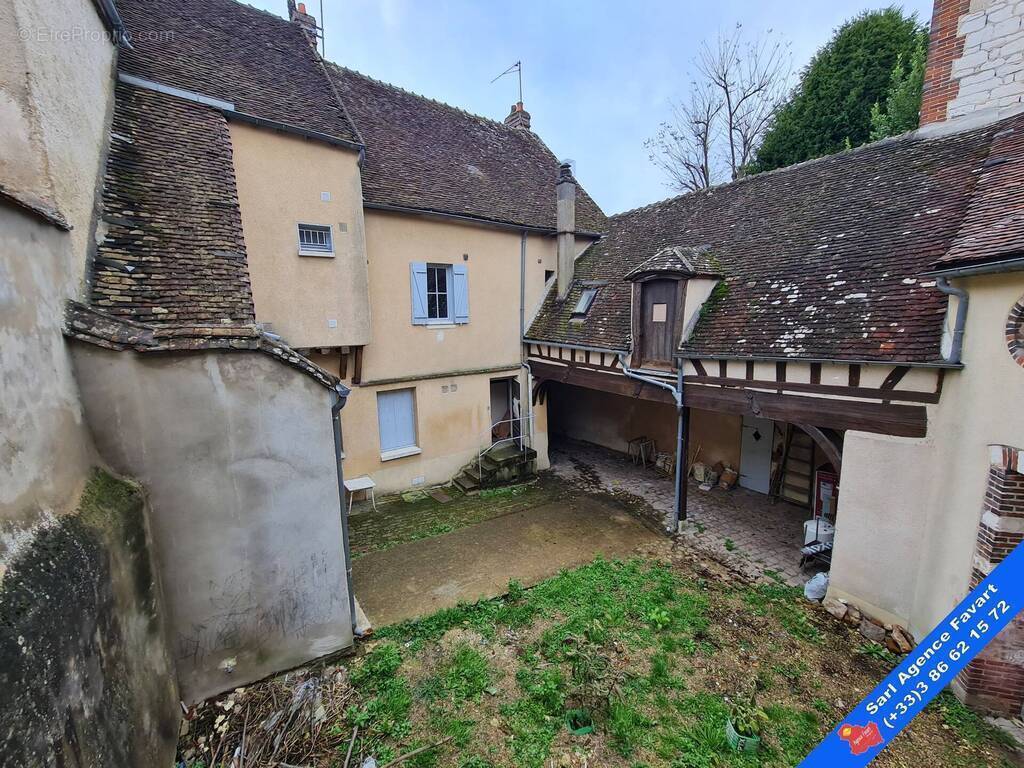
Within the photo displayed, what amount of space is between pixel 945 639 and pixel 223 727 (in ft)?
19.2

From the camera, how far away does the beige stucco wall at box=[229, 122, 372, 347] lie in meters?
7.13

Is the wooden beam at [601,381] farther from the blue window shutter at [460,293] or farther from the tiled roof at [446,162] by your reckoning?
the tiled roof at [446,162]

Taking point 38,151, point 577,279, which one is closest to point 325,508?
point 38,151

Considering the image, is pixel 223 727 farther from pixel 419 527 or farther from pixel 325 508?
pixel 419 527

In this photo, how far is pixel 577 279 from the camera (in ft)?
37.7

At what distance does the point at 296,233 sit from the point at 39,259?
454 centimetres

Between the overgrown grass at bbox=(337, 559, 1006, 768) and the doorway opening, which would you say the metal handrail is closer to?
the doorway opening

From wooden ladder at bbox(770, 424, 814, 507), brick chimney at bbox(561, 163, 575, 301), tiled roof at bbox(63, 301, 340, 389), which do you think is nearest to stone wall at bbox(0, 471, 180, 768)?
tiled roof at bbox(63, 301, 340, 389)

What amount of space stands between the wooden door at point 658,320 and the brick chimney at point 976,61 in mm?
5136

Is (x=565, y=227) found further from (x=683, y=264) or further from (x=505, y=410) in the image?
→ (x=505, y=410)

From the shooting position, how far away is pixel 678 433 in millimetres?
7773

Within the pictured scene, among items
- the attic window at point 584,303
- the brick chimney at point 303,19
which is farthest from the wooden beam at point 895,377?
the brick chimney at point 303,19

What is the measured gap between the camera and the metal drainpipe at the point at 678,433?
774 centimetres

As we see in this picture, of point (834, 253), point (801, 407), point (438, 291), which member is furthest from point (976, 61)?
point (438, 291)
